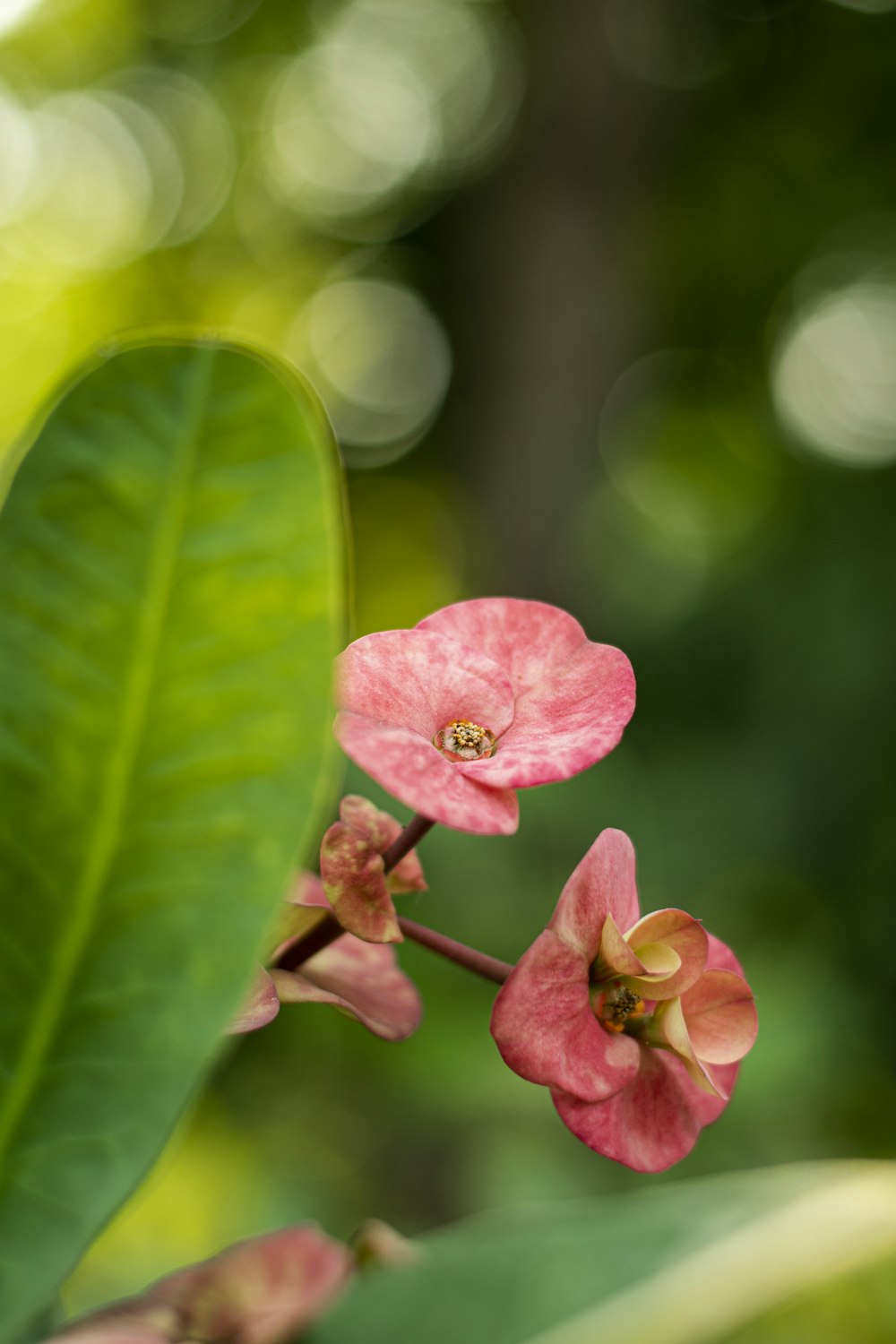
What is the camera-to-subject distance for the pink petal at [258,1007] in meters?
0.34

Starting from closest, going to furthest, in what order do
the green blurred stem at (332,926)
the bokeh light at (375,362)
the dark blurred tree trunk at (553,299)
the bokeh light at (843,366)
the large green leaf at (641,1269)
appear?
the large green leaf at (641,1269), the green blurred stem at (332,926), the dark blurred tree trunk at (553,299), the bokeh light at (843,366), the bokeh light at (375,362)

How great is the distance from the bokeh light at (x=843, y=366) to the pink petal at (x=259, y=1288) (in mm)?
6349

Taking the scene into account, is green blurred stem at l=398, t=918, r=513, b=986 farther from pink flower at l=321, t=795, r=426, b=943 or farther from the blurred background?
the blurred background

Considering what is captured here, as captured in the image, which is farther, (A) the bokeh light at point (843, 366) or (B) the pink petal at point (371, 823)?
(A) the bokeh light at point (843, 366)

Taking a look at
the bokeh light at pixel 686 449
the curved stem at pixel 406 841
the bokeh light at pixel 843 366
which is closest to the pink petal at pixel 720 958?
the curved stem at pixel 406 841

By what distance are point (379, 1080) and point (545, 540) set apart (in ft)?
7.47

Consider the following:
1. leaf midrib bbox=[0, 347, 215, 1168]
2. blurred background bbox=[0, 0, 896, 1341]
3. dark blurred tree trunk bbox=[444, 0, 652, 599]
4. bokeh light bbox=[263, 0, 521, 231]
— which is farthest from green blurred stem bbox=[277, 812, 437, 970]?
bokeh light bbox=[263, 0, 521, 231]

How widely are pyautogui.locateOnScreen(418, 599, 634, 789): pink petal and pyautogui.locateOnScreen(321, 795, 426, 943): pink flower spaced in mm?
50

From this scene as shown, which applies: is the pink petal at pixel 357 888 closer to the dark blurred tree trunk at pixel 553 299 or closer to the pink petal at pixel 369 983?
the pink petal at pixel 369 983

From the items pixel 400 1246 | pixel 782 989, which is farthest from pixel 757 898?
pixel 400 1246

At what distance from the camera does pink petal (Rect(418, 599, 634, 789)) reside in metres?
0.37

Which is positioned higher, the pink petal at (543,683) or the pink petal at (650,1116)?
the pink petal at (543,683)

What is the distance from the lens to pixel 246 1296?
361 millimetres

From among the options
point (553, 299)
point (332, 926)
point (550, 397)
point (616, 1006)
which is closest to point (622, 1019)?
point (616, 1006)
